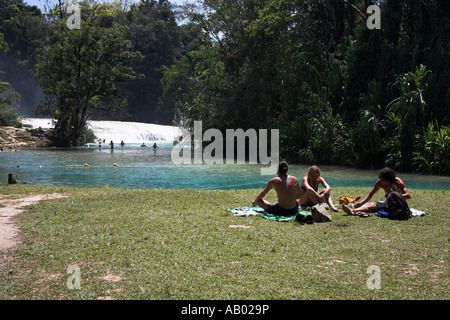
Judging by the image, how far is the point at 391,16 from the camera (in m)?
23.9

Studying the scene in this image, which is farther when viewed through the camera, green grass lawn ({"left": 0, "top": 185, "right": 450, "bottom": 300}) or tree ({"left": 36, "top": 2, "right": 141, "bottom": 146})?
tree ({"left": 36, "top": 2, "right": 141, "bottom": 146})

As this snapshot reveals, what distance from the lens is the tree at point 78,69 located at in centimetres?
4181

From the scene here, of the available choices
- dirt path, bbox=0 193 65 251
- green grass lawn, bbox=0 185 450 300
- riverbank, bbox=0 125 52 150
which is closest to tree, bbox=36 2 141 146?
riverbank, bbox=0 125 52 150

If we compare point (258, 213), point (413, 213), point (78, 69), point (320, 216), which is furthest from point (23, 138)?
point (413, 213)

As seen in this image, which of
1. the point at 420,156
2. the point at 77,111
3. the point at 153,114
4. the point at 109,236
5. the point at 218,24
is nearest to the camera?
the point at 109,236

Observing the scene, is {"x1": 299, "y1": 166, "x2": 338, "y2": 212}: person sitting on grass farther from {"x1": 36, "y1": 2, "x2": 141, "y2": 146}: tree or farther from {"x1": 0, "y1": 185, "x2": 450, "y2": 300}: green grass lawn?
{"x1": 36, "y1": 2, "x2": 141, "y2": 146}: tree

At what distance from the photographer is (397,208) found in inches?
323

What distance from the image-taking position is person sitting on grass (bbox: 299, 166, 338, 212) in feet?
29.8

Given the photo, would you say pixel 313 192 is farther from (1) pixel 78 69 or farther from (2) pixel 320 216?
(1) pixel 78 69

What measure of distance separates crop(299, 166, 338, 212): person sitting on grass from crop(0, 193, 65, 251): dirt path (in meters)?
5.80

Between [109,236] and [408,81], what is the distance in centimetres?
1848

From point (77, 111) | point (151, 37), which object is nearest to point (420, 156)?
point (77, 111)

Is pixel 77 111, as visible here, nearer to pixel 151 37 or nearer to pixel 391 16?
pixel 391 16
